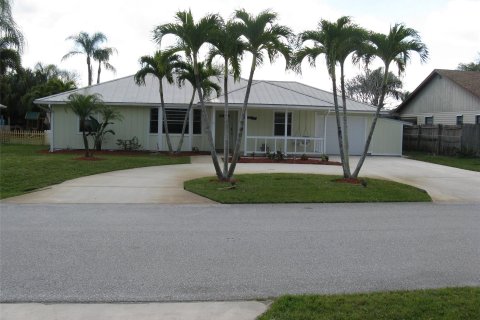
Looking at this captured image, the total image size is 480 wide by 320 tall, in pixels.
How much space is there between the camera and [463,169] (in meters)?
19.6

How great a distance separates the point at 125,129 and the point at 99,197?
14.1 metres

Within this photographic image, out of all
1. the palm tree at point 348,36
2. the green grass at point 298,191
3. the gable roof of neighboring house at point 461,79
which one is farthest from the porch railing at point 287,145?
the gable roof of neighboring house at point 461,79

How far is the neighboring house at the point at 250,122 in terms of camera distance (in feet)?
79.4

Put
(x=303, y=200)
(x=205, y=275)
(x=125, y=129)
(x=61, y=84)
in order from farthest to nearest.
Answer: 1. (x=61, y=84)
2. (x=125, y=129)
3. (x=303, y=200)
4. (x=205, y=275)

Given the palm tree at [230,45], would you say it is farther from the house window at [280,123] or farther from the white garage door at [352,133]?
the white garage door at [352,133]

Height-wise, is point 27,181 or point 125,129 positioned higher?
point 125,129

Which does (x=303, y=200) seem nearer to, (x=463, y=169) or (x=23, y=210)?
(x=23, y=210)

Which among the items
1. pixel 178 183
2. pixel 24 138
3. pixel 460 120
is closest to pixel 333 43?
pixel 178 183

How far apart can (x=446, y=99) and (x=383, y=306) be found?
30.9 m

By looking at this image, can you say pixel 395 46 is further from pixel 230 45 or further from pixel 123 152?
pixel 123 152

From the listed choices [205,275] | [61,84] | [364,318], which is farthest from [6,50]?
[364,318]

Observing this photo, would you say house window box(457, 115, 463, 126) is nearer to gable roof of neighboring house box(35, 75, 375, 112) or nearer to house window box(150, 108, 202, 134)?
gable roof of neighboring house box(35, 75, 375, 112)

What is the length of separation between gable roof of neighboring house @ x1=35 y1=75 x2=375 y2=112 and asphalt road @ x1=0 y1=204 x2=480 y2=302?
1386cm

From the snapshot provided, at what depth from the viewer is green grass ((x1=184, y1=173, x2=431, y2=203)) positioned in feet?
37.8
